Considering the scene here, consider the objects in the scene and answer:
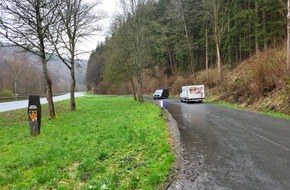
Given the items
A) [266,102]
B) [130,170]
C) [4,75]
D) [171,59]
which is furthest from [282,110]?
[4,75]

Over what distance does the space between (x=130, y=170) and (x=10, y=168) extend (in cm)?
383

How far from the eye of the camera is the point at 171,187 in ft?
20.5

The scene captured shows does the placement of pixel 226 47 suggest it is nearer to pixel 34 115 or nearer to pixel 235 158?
pixel 34 115

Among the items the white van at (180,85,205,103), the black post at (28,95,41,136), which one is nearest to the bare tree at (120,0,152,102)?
the white van at (180,85,205,103)

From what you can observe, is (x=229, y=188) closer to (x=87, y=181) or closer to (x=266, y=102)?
(x=87, y=181)

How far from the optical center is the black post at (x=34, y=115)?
1477 cm

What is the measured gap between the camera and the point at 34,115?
15.0m

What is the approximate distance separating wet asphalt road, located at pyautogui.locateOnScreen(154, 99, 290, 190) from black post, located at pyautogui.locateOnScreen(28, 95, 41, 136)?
7186 mm

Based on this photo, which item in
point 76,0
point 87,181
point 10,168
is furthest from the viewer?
point 76,0

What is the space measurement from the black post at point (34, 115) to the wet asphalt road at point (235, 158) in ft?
23.6

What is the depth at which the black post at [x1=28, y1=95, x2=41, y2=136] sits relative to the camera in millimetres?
14773

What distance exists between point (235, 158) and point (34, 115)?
10576 mm

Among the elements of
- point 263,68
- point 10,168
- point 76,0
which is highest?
point 76,0

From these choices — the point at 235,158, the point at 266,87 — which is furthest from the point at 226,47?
the point at 235,158
